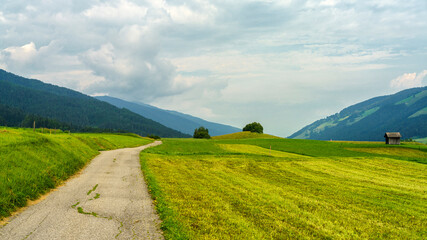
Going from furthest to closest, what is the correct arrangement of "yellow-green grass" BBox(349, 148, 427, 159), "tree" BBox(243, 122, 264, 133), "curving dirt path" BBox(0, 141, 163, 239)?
"tree" BBox(243, 122, 264, 133) < "yellow-green grass" BBox(349, 148, 427, 159) < "curving dirt path" BBox(0, 141, 163, 239)

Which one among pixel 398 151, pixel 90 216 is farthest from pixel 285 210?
pixel 398 151

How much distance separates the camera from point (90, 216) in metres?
11.3

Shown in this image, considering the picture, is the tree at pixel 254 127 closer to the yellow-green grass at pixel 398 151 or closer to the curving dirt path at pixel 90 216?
the yellow-green grass at pixel 398 151

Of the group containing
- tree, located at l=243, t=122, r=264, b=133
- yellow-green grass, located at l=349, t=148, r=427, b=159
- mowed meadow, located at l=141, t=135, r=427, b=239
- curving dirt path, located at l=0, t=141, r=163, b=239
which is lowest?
curving dirt path, located at l=0, t=141, r=163, b=239

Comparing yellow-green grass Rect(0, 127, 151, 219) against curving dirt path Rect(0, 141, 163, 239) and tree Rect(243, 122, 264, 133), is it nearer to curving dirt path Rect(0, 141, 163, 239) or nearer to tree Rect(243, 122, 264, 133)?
curving dirt path Rect(0, 141, 163, 239)

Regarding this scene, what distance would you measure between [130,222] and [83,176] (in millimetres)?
13135

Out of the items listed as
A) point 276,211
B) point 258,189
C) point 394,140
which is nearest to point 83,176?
point 258,189

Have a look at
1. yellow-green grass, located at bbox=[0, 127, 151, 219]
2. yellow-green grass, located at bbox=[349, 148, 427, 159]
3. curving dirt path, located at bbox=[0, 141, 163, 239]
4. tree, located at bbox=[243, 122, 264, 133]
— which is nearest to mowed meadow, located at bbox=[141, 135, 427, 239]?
curving dirt path, located at bbox=[0, 141, 163, 239]

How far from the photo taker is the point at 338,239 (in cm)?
962

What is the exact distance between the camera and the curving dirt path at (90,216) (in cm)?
938

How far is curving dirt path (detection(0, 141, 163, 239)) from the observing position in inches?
369

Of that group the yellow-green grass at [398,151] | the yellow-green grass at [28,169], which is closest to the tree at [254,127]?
the yellow-green grass at [398,151]

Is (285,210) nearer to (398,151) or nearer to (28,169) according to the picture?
(28,169)

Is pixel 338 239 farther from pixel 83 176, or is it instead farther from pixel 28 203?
pixel 83 176
